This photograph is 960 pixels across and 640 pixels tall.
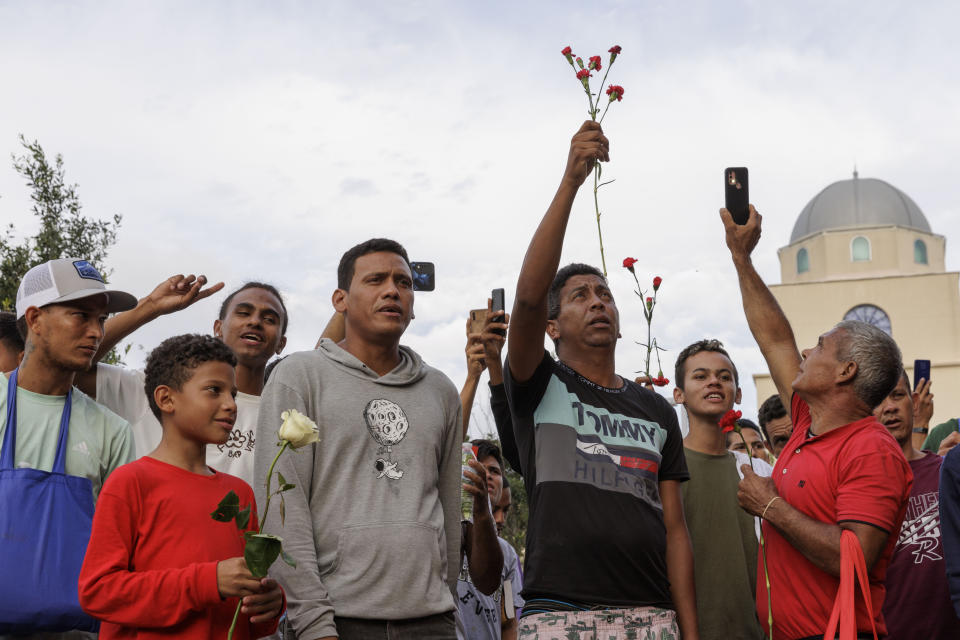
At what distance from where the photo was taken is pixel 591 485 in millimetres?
3854

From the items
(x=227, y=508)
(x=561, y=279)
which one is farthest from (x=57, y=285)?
(x=561, y=279)

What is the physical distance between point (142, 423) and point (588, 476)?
1876mm

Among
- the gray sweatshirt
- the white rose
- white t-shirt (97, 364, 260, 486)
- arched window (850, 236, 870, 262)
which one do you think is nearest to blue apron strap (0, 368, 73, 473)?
white t-shirt (97, 364, 260, 486)

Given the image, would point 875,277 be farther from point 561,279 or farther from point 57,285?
point 57,285

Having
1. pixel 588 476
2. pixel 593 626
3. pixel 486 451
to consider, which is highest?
pixel 486 451

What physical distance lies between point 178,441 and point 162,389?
8.0 inches

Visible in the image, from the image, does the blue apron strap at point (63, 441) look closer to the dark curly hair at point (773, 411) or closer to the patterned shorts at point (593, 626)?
the patterned shorts at point (593, 626)

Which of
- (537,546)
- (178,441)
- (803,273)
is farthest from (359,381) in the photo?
(803,273)

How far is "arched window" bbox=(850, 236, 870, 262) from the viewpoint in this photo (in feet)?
171

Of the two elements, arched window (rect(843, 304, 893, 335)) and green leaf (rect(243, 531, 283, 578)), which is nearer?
green leaf (rect(243, 531, 283, 578))

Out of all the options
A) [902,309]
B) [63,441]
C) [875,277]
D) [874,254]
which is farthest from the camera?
[874,254]

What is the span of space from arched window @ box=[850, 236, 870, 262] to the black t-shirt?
5125 cm

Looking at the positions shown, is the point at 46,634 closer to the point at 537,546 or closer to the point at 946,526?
the point at 537,546

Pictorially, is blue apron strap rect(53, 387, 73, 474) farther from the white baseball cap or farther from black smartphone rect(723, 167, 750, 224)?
black smartphone rect(723, 167, 750, 224)
